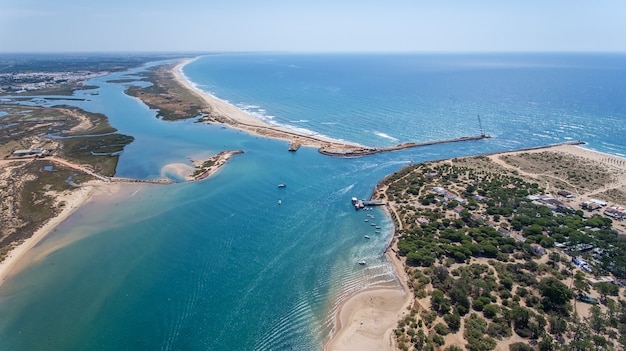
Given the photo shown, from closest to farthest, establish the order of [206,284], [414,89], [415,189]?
[206,284] < [415,189] < [414,89]

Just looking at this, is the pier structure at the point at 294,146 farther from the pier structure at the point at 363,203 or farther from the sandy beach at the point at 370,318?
the sandy beach at the point at 370,318

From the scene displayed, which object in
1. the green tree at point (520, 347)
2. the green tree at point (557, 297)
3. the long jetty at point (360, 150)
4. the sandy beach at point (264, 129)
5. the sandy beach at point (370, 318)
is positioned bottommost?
the sandy beach at point (370, 318)

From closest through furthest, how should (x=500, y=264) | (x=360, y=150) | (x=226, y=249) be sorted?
Answer: (x=500, y=264) < (x=226, y=249) < (x=360, y=150)

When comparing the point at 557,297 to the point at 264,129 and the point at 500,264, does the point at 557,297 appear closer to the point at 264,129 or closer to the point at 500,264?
the point at 500,264

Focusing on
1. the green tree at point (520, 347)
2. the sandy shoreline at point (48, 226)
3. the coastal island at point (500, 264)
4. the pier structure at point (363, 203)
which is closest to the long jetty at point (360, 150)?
the coastal island at point (500, 264)

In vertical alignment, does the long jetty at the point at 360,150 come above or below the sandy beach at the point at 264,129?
below

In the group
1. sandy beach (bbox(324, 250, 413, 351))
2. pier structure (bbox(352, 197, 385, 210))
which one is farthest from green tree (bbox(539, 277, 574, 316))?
pier structure (bbox(352, 197, 385, 210))

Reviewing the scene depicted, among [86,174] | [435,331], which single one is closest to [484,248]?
[435,331]

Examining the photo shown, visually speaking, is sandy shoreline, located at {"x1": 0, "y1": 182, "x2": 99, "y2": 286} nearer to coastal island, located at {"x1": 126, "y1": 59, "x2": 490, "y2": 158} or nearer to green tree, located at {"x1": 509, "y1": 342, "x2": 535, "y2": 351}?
coastal island, located at {"x1": 126, "y1": 59, "x2": 490, "y2": 158}

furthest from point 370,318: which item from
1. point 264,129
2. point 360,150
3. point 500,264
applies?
point 264,129

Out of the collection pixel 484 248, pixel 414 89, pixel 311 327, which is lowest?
pixel 311 327

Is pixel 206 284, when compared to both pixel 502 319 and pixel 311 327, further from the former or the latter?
pixel 502 319
